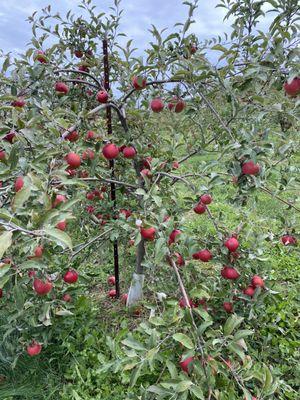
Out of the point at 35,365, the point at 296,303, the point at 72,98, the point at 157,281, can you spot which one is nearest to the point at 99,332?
the point at 35,365

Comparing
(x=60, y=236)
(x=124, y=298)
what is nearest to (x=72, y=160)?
(x=60, y=236)

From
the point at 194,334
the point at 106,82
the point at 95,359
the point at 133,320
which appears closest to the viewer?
the point at 194,334

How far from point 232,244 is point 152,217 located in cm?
40

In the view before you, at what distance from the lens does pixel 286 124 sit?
7.65 feet

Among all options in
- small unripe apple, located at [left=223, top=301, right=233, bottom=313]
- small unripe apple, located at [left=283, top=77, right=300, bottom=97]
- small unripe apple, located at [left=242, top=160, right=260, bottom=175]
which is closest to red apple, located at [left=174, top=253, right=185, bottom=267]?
small unripe apple, located at [left=223, top=301, right=233, bottom=313]

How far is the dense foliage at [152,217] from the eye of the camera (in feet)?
4.70

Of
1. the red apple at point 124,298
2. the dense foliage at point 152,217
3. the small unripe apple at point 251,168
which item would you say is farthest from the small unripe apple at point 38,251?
the red apple at point 124,298

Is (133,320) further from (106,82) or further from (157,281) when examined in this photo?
(106,82)

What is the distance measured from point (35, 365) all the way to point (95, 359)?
0.33 m

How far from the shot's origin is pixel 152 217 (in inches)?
68.5

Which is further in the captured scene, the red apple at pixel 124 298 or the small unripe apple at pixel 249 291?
the red apple at pixel 124 298

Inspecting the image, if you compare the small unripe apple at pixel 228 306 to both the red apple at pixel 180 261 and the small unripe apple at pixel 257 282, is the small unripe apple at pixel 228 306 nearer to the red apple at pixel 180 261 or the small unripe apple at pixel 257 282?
the small unripe apple at pixel 257 282

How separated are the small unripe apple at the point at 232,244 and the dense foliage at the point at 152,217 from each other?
57 millimetres

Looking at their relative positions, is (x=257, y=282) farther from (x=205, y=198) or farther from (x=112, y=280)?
(x=112, y=280)
